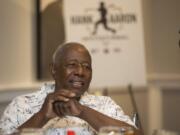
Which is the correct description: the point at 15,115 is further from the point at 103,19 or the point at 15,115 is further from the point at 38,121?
the point at 103,19

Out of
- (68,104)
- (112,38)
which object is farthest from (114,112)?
(112,38)

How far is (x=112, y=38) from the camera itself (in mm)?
3631

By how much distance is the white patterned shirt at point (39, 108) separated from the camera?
6.93 ft

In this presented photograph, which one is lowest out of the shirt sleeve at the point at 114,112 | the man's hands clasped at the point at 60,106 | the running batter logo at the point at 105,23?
the shirt sleeve at the point at 114,112

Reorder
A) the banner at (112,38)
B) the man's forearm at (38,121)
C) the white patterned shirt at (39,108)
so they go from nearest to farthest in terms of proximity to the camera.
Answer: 1. the man's forearm at (38,121)
2. the white patterned shirt at (39,108)
3. the banner at (112,38)

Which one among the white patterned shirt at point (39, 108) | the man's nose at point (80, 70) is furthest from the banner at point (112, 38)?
the man's nose at point (80, 70)

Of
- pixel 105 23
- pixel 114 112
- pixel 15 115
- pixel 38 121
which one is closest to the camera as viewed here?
pixel 38 121

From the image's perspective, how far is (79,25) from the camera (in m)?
3.57

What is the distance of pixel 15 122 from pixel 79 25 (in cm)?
159

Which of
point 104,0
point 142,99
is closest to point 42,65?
point 104,0

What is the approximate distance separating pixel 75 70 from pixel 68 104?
31cm

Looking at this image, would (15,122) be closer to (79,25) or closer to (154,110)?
(79,25)

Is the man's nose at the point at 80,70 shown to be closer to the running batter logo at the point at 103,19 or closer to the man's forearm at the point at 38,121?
the man's forearm at the point at 38,121

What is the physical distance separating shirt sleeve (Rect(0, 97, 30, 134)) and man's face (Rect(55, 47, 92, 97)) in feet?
0.72
